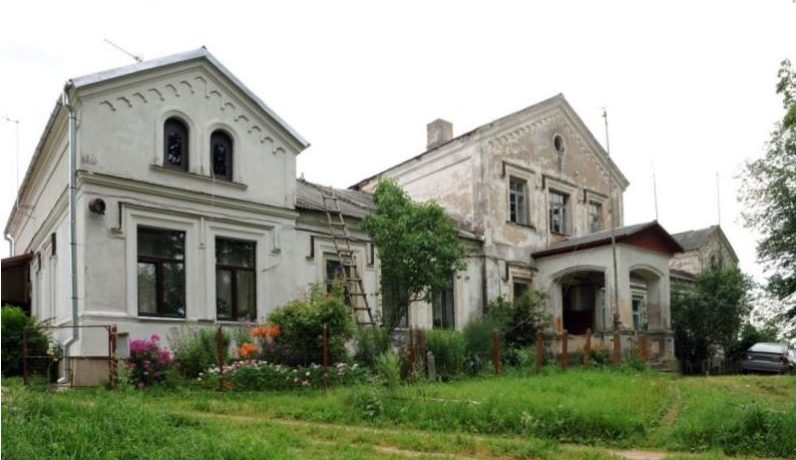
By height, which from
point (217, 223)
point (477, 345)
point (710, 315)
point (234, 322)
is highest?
point (217, 223)

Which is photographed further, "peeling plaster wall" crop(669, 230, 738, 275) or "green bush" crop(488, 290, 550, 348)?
"peeling plaster wall" crop(669, 230, 738, 275)

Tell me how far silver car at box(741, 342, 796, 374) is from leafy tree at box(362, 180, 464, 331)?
561 inches

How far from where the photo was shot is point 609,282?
22.3m

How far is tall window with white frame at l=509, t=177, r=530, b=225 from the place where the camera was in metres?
24.6

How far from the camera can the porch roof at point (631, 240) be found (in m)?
22.3

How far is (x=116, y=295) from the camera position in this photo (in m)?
14.6

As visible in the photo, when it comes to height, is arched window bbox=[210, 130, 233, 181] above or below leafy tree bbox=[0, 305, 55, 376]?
above

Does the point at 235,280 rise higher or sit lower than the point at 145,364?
higher

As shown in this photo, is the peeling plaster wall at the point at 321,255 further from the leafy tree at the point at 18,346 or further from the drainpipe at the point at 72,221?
the leafy tree at the point at 18,346

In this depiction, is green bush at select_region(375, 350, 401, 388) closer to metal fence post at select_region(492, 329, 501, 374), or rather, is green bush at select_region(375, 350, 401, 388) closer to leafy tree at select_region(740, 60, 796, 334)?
metal fence post at select_region(492, 329, 501, 374)

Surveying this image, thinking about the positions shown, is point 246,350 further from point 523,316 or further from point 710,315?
point 710,315

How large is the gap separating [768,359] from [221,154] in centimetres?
2064

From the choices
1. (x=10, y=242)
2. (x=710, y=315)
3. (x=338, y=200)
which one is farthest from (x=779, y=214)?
(x=10, y=242)

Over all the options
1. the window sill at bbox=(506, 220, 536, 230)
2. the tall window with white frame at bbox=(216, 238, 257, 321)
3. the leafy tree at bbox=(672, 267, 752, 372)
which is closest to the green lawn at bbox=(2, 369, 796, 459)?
the tall window with white frame at bbox=(216, 238, 257, 321)
